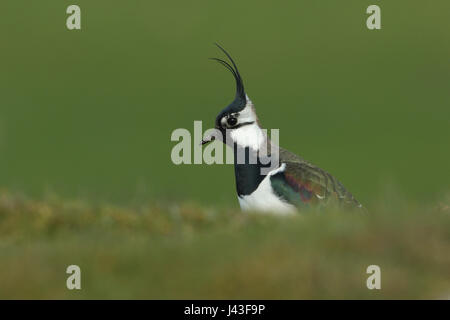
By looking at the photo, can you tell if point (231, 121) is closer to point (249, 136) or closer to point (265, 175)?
point (249, 136)

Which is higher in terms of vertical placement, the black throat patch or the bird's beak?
the bird's beak

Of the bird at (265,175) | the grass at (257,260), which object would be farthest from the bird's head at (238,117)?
the grass at (257,260)

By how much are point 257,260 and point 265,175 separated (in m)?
4.11

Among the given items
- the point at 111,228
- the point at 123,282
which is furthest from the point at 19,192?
the point at 123,282

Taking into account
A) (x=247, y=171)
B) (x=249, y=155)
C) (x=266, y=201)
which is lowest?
(x=266, y=201)

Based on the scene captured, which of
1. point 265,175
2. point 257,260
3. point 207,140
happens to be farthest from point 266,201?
point 257,260

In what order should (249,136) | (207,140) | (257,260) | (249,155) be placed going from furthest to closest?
(207,140) → (249,136) → (249,155) → (257,260)

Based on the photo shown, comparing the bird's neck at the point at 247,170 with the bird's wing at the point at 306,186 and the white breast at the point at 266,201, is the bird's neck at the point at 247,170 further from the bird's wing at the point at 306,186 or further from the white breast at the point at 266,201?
the bird's wing at the point at 306,186

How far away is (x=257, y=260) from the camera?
6.77 m

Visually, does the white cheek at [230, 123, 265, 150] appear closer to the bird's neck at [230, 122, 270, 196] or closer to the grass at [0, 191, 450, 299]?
the bird's neck at [230, 122, 270, 196]

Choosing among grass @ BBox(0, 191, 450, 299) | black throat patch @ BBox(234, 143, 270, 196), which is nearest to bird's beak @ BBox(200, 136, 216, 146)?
black throat patch @ BBox(234, 143, 270, 196)

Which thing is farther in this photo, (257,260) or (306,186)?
(306,186)

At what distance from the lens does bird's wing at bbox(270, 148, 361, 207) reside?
10.6 meters

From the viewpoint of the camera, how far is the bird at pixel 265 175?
10641 millimetres
